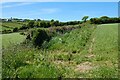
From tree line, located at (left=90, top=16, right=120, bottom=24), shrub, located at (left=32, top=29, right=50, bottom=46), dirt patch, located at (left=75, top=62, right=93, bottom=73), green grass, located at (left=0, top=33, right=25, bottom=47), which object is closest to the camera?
dirt patch, located at (left=75, top=62, right=93, bottom=73)

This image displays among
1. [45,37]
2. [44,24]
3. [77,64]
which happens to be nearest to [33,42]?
[45,37]

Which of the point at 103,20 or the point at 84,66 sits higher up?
the point at 103,20

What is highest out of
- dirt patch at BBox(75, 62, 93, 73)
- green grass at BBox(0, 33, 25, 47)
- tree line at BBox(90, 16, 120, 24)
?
tree line at BBox(90, 16, 120, 24)

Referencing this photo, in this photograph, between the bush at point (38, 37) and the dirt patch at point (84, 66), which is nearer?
the dirt patch at point (84, 66)

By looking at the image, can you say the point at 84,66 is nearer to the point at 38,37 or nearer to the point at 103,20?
the point at 38,37

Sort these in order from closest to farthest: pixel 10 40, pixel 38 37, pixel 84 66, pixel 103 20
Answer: pixel 84 66 → pixel 10 40 → pixel 38 37 → pixel 103 20

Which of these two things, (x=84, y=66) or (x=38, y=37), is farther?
(x=38, y=37)

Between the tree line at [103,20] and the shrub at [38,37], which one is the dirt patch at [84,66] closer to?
the shrub at [38,37]

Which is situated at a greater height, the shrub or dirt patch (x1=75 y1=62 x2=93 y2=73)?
the shrub

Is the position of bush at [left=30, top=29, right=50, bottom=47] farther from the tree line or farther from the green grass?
the tree line

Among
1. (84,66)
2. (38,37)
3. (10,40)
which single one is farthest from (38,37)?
(84,66)

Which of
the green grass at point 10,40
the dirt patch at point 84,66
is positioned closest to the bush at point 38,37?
the green grass at point 10,40

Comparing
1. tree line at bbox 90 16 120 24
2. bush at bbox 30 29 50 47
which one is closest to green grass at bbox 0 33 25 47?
bush at bbox 30 29 50 47

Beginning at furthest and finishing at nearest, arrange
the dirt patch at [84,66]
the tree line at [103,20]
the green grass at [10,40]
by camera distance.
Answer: the tree line at [103,20], the green grass at [10,40], the dirt patch at [84,66]
